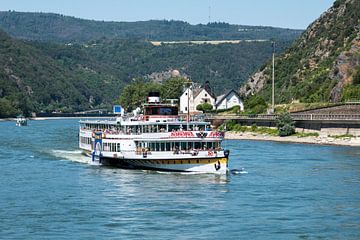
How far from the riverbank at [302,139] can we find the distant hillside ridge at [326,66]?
1674 cm

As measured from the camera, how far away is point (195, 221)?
5006 centimetres

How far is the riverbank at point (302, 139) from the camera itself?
10821cm

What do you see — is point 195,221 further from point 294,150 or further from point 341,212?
point 294,150

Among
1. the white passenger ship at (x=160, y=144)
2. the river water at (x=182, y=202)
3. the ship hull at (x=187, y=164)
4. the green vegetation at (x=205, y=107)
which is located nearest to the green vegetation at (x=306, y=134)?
the river water at (x=182, y=202)

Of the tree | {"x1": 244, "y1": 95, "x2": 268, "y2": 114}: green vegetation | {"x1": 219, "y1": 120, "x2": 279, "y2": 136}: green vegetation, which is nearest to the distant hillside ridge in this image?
{"x1": 244, "y1": 95, "x2": 268, "y2": 114}: green vegetation

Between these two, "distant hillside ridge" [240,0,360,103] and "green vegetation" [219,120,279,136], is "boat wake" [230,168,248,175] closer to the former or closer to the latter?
"green vegetation" [219,120,279,136]

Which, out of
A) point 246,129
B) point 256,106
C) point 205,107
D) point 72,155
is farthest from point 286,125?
point 205,107

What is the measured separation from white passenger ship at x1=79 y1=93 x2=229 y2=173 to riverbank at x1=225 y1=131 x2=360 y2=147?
38.0m

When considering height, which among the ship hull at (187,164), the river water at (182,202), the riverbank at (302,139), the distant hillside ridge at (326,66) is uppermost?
Result: the distant hillside ridge at (326,66)

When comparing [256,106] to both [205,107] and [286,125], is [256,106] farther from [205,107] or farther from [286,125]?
[286,125]

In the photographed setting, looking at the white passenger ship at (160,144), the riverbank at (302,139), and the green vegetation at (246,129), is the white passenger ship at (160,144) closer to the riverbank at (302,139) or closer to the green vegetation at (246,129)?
the riverbank at (302,139)

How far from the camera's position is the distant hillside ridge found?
148 meters

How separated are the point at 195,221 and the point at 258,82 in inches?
5913

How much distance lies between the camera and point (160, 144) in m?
69.4
